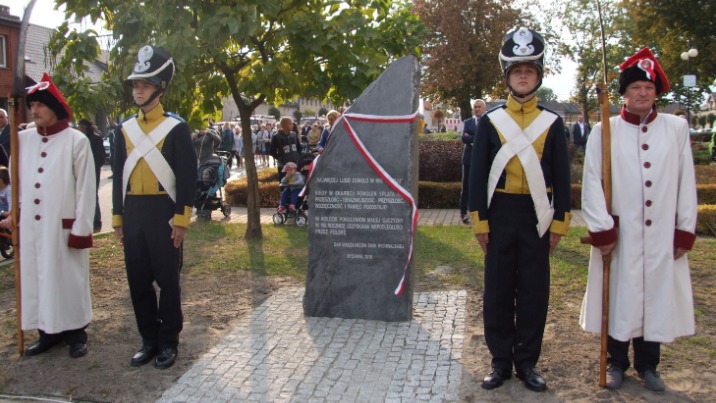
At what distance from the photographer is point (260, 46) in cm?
927

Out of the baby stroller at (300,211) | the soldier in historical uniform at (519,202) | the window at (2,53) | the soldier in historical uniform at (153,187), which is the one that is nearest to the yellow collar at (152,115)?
the soldier in historical uniform at (153,187)

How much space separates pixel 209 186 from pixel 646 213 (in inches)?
391

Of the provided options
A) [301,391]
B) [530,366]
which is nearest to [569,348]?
[530,366]

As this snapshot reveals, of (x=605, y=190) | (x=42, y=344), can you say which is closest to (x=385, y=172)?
(x=605, y=190)

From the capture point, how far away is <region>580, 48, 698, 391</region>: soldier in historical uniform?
14.4ft

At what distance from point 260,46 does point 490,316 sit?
228 inches

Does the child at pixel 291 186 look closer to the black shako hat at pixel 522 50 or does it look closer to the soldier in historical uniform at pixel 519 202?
the soldier in historical uniform at pixel 519 202

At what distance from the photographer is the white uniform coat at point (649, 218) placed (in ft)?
14.4

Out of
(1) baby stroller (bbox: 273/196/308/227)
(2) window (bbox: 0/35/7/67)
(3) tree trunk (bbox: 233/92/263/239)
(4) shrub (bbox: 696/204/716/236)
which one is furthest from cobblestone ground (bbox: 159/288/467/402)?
(2) window (bbox: 0/35/7/67)

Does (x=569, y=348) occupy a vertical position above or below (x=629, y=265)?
below

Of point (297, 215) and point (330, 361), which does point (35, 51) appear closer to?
point (297, 215)

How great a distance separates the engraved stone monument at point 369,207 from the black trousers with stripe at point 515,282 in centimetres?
141

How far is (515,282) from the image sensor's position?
4637 millimetres

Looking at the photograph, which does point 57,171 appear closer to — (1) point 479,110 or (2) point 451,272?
(2) point 451,272
